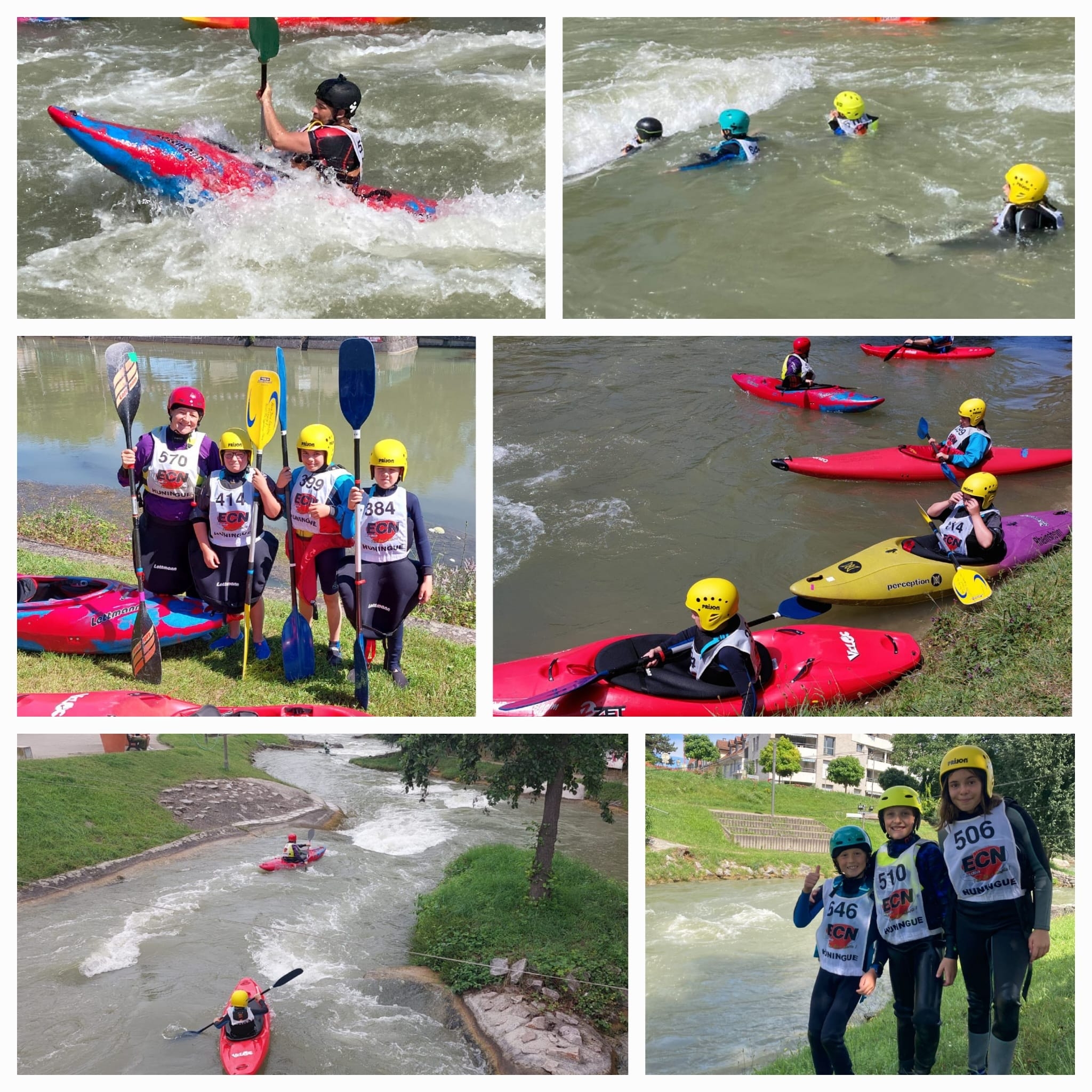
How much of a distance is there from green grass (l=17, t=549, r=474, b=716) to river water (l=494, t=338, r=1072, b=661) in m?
0.49

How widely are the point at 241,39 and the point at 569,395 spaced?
5.52 metres

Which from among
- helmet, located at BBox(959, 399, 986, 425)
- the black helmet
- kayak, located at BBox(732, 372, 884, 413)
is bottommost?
helmet, located at BBox(959, 399, 986, 425)

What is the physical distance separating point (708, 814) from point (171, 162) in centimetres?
548

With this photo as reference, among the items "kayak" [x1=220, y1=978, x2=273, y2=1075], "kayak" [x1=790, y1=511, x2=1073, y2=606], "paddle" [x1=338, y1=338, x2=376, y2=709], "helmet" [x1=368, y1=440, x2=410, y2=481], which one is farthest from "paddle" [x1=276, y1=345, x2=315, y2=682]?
"kayak" [x1=790, y1=511, x2=1073, y2=606]

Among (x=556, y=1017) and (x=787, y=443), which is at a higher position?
(x=787, y=443)

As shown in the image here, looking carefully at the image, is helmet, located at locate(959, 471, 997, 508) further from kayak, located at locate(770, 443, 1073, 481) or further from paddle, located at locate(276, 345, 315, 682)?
paddle, located at locate(276, 345, 315, 682)

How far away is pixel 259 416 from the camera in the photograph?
18.0ft

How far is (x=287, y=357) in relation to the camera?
646 cm

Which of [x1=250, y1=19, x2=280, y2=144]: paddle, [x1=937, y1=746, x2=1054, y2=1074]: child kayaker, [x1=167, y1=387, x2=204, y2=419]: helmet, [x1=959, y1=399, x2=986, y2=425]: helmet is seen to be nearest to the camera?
[x1=937, y1=746, x2=1054, y2=1074]: child kayaker

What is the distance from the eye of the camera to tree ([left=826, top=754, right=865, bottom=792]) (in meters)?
5.31

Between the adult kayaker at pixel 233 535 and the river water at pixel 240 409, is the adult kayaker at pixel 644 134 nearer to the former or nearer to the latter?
the river water at pixel 240 409

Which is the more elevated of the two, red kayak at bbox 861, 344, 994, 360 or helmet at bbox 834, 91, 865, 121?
helmet at bbox 834, 91, 865, 121

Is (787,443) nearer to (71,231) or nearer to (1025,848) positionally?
(1025,848)

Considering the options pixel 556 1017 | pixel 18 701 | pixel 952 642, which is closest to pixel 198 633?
Answer: pixel 18 701
